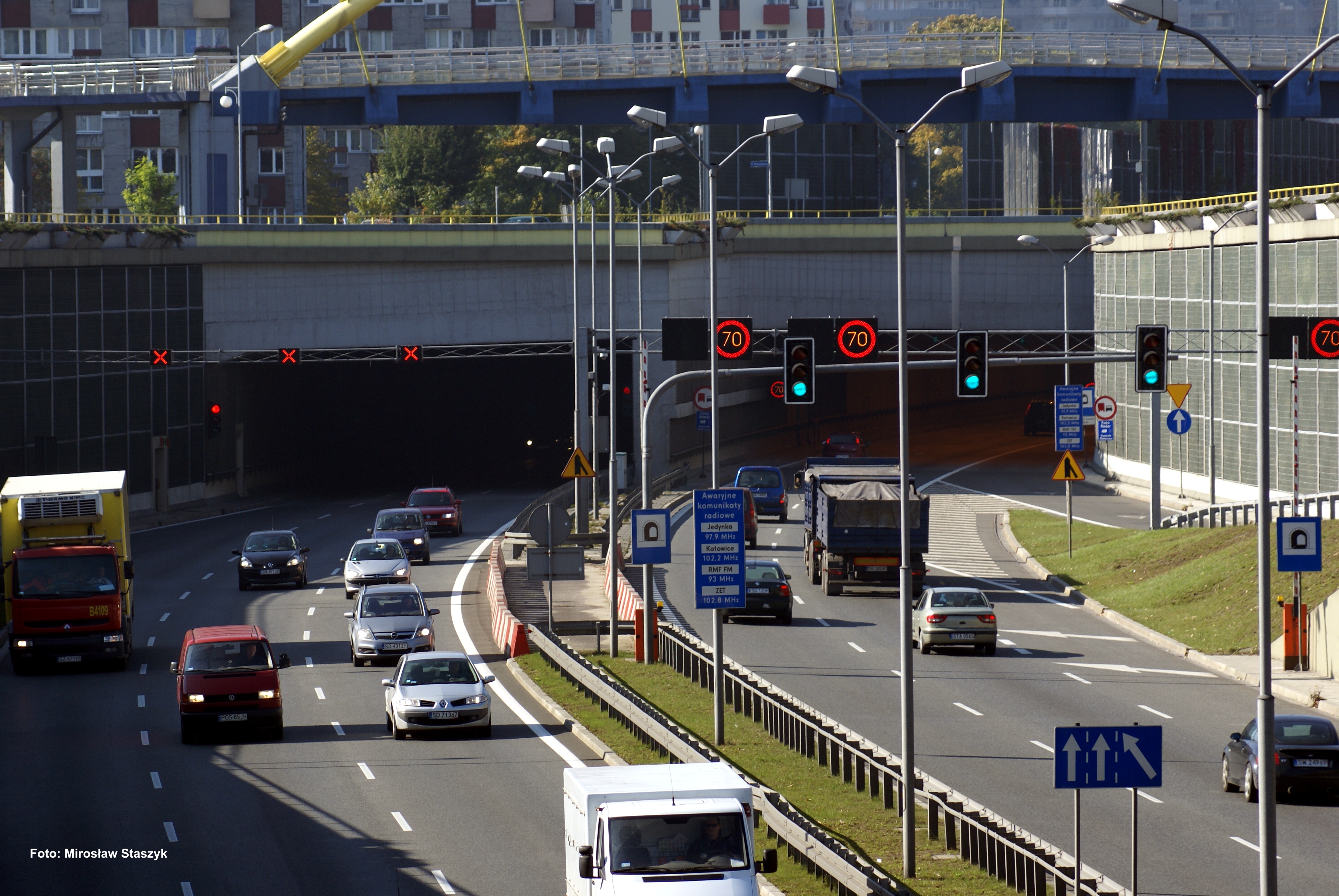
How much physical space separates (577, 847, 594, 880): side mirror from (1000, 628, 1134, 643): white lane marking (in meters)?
26.2

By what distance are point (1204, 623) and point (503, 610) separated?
15446 millimetres

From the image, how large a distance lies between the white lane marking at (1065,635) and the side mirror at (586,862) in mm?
26219

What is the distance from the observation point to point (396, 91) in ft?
249

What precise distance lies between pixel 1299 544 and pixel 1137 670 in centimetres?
875

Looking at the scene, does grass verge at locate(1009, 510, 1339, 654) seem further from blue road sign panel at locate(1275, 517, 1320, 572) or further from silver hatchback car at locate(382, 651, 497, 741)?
silver hatchback car at locate(382, 651, 497, 741)

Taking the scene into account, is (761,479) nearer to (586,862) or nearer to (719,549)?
(719,549)

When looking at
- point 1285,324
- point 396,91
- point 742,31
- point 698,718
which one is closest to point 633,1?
point 742,31

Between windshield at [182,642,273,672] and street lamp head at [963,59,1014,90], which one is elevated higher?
street lamp head at [963,59,1014,90]

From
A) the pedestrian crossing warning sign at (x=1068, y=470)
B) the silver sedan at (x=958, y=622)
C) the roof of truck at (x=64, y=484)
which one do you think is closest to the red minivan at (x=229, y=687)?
the roof of truck at (x=64, y=484)

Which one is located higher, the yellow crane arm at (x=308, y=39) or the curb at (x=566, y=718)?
the yellow crane arm at (x=308, y=39)

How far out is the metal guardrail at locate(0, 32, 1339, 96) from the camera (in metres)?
74.6

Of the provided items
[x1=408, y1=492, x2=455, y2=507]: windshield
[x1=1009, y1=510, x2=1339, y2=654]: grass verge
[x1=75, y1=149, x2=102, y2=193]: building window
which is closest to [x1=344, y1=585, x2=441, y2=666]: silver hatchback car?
[x1=1009, y1=510, x2=1339, y2=654]: grass verge

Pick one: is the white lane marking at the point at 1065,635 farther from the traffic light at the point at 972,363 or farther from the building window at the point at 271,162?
the building window at the point at 271,162

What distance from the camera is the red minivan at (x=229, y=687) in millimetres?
27594
